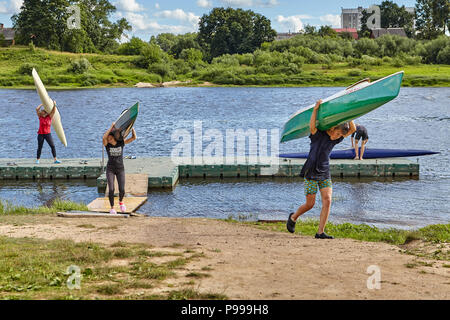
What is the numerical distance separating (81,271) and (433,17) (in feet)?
406

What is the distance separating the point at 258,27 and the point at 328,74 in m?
33.6

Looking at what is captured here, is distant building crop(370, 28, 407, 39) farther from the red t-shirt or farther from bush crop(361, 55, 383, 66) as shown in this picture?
the red t-shirt

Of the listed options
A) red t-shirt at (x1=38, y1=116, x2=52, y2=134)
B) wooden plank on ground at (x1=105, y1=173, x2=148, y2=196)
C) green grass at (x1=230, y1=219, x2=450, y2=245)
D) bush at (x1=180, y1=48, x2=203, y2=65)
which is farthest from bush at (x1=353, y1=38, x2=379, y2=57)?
green grass at (x1=230, y1=219, x2=450, y2=245)

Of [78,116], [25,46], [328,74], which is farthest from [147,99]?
[25,46]

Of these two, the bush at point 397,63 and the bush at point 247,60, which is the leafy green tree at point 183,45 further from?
the bush at point 397,63

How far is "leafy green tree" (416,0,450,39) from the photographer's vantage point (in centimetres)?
11894

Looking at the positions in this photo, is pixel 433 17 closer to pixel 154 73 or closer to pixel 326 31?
pixel 326 31

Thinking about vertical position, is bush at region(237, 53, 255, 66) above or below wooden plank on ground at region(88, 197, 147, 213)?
above

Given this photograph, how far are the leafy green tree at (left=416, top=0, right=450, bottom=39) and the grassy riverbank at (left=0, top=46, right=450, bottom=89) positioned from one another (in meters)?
→ 28.5

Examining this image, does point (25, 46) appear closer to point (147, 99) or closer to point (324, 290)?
point (147, 99)

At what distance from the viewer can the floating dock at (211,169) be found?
74.6 ft

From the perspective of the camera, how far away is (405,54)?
9694 cm

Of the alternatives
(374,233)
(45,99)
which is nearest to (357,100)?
(374,233)

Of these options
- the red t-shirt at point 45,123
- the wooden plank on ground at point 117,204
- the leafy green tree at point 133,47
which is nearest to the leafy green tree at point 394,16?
the leafy green tree at point 133,47
